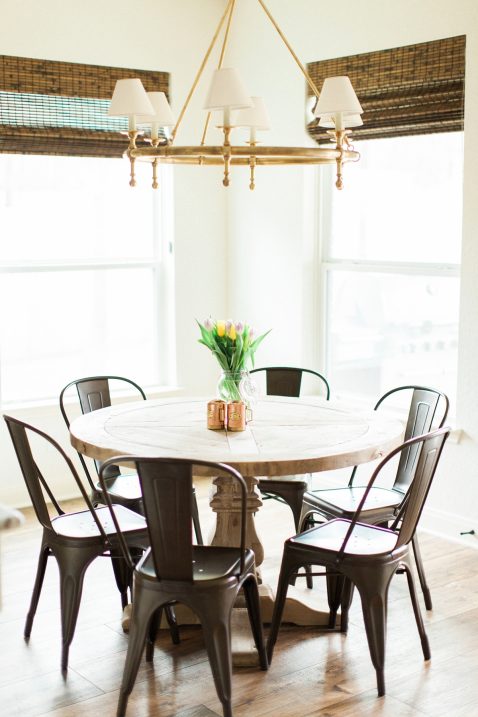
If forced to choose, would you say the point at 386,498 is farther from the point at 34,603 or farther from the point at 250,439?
the point at 34,603

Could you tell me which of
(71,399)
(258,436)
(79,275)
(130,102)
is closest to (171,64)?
(79,275)

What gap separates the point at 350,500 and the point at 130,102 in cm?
170

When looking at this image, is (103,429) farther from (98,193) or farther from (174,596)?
(98,193)

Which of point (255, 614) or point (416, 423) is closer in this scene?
point (255, 614)

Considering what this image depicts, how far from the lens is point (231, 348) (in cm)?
337

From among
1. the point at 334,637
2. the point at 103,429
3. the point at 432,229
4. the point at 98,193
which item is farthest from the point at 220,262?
the point at 334,637

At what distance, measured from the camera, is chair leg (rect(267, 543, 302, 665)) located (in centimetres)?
302

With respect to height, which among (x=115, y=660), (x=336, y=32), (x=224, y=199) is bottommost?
(x=115, y=660)

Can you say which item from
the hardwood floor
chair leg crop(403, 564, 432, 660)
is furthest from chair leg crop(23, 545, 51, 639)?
chair leg crop(403, 564, 432, 660)

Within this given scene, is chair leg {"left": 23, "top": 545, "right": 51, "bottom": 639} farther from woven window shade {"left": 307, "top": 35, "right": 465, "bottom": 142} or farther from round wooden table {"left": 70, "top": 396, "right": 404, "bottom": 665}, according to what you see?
woven window shade {"left": 307, "top": 35, "right": 465, "bottom": 142}

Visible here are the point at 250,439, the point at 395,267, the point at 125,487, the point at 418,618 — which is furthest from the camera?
the point at 395,267

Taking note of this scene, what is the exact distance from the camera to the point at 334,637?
3297mm

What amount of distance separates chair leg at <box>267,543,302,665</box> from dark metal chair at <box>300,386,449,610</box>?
42cm

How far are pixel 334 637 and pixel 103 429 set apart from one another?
3.69ft
